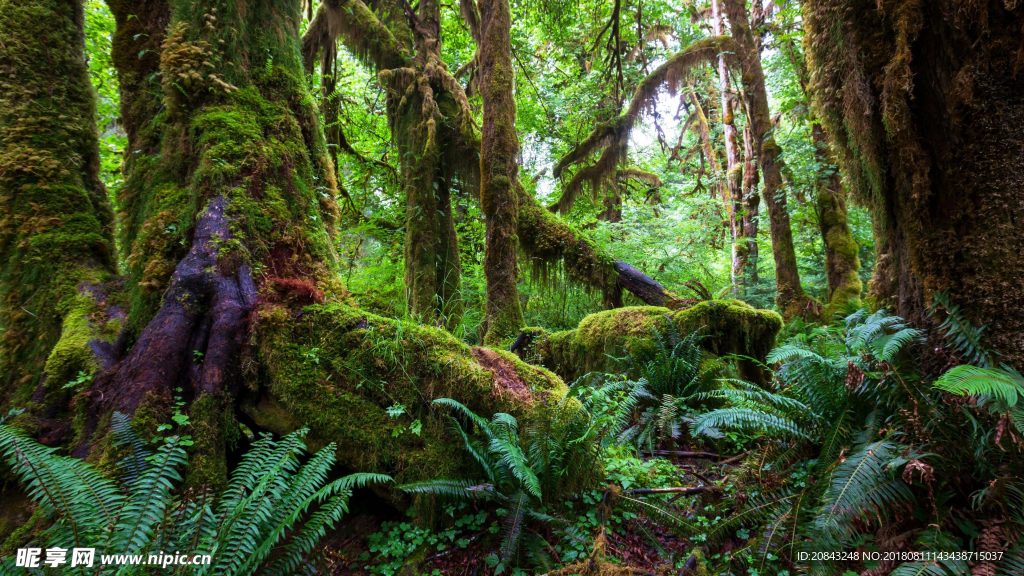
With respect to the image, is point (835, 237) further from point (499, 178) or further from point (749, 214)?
point (499, 178)

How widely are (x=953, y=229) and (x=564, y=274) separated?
191 inches

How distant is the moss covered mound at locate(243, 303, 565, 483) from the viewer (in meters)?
2.73

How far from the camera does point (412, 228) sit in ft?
24.3

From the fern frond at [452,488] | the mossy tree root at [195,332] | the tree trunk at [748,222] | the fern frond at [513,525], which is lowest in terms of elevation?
the fern frond at [513,525]

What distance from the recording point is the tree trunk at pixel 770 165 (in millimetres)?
8227

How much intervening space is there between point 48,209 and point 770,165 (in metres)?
10.3

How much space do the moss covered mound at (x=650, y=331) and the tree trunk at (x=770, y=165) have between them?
3.95 metres

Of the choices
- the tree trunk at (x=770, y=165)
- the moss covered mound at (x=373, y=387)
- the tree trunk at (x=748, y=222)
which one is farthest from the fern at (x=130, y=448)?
the tree trunk at (x=748, y=222)

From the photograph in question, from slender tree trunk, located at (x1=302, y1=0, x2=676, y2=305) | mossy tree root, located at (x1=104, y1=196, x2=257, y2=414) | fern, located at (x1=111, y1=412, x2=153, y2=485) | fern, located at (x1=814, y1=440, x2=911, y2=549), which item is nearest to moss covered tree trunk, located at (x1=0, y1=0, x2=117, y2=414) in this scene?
mossy tree root, located at (x1=104, y1=196, x2=257, y2=414)

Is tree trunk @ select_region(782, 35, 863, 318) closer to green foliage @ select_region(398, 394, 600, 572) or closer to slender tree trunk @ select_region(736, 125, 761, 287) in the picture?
slender tree trunk @ select_region(736, 125, 761, 287)

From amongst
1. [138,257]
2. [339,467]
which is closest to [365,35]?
[138,257]

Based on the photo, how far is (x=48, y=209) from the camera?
368 centimetres

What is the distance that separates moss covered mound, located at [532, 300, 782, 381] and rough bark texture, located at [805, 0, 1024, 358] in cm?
190

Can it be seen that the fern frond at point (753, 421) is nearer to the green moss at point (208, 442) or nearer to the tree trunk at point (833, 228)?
the green moss at point (208, 442)
